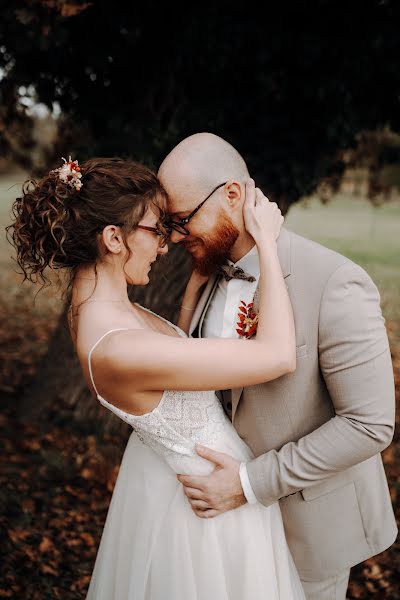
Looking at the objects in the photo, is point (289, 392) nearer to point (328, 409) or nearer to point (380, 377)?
point (328, 409)

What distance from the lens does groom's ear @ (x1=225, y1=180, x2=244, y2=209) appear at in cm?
246

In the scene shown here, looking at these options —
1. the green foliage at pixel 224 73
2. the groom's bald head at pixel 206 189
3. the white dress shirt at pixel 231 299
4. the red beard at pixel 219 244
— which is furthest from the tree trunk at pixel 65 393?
the groom's bald head at pixel 206 189

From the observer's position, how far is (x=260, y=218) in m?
2.32

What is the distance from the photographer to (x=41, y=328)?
9422 mm

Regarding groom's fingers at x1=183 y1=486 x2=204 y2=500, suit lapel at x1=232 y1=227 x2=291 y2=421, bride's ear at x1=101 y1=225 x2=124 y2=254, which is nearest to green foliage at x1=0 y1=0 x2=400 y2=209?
bride's ear at x1=101 y1=225 x2=124 y2=254

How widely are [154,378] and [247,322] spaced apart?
0.50 meters

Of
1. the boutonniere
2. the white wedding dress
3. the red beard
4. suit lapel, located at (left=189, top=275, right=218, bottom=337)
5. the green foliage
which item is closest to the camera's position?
the white wedding dress

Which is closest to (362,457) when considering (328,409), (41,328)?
(328,409)

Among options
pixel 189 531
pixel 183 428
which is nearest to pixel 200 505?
pixel 189 531

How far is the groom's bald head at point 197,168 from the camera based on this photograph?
2.44 m

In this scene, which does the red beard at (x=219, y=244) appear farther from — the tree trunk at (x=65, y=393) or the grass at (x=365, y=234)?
the grass at (x=365, y=234)

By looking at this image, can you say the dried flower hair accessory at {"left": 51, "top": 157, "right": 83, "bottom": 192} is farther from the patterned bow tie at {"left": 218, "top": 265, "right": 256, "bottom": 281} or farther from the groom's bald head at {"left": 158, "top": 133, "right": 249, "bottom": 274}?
the patterned bow tie at {"left": 218, "top": 265, "right": 256, "bottom": 281}

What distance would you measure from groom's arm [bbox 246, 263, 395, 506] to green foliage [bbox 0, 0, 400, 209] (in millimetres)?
2322

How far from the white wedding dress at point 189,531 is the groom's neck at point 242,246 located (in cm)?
62
